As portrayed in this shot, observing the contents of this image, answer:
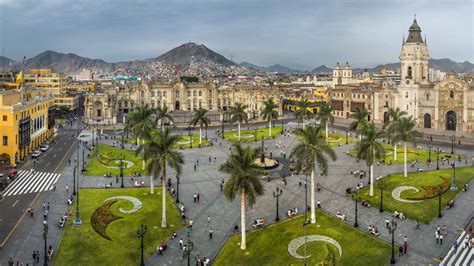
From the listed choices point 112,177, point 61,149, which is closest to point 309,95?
point 61,149

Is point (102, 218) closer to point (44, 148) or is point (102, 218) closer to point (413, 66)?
point (44, 148)

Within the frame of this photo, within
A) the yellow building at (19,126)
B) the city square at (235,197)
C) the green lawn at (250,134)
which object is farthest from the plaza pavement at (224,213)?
the green lawn at (250,134)

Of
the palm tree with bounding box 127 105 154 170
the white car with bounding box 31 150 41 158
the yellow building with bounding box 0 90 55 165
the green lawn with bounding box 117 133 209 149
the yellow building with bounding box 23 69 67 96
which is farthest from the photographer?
the yellow building with bounding box 23 69 67 96

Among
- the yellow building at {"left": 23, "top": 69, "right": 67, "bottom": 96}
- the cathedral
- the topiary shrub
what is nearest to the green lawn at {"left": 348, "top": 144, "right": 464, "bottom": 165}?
the cathedral

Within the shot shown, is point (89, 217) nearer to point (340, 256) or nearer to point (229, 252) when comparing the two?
point (229, 252)

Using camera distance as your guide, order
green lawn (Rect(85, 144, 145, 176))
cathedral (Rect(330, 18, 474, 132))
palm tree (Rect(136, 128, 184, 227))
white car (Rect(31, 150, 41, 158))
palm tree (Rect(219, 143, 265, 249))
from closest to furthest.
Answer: palm tree (Rect(219, 143, 265, 249)) → palm tree (Rect(136, 128, 184, 227)) → green lawn (Rect(85, 144, 145, 176)) → white car (Rect(31, 150, 41, 158)) → cathedral (Rect(330, 18, 474, 132))

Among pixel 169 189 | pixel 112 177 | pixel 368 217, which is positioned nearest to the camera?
pixel 368 217

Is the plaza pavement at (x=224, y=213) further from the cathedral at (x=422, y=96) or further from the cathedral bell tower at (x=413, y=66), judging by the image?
the cathedral bell tower at (x=413, y=66)

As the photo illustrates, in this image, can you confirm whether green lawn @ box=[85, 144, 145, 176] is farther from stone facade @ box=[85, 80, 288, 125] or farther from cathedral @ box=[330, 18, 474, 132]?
cathedral @ box=[330, 18, 474, 132]
